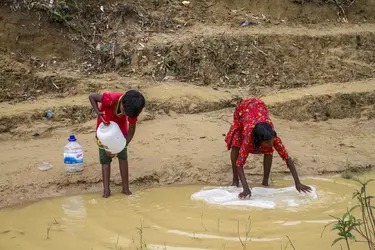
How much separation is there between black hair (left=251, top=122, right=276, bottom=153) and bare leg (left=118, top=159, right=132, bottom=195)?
1288mm

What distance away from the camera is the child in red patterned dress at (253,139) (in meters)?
4.37

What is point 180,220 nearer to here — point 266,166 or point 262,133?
point 262,133

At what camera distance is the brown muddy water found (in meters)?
3.66

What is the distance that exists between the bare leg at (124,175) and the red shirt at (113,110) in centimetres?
29

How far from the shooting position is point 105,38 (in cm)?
872

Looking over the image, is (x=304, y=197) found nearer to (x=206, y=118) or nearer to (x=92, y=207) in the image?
(x=92, y=207)

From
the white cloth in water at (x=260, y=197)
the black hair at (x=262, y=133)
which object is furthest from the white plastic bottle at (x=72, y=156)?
the black hair at (x=262, y=133)

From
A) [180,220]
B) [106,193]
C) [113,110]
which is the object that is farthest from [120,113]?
[180,220]

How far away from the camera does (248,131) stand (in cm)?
445

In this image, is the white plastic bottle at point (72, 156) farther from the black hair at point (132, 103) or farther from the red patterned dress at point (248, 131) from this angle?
the red patterned dress at point (248, 131)

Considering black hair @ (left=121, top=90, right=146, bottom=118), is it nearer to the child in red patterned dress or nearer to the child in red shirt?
the child in red shirt

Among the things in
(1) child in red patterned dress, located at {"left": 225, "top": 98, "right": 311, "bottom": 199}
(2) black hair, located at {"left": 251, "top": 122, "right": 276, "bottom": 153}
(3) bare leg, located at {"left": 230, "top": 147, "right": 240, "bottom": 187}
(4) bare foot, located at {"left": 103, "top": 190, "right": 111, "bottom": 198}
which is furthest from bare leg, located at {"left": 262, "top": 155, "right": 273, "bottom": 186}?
(4) bare foot, located at {"left": 103, "top": 190, "right": 111, "bottom": 198}

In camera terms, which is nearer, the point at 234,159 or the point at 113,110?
the point at 113,110

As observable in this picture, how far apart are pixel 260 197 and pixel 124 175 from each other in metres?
1.33
